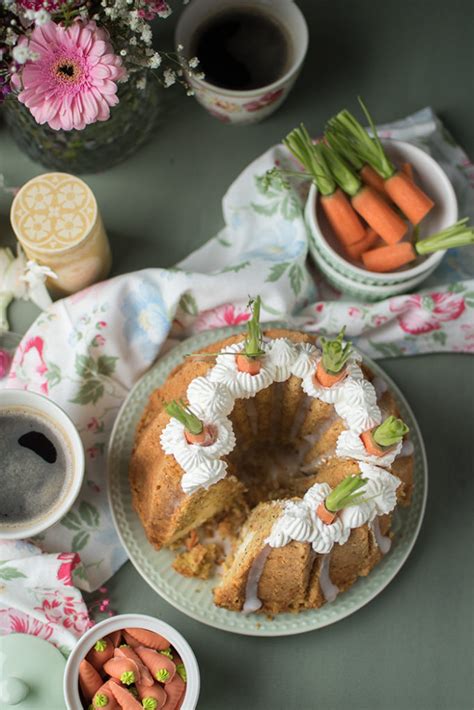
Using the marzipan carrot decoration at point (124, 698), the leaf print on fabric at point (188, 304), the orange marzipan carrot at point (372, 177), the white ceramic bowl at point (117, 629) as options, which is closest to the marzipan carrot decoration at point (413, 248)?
the orange marzipan carrot at point (372, 177)

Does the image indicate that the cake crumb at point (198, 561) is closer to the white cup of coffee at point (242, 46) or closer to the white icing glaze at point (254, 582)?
the white icing glaze at point (254, 582)

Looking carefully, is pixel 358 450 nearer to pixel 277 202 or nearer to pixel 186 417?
pixel 186 417

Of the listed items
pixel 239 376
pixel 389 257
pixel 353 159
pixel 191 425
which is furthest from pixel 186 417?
pixel 353 159

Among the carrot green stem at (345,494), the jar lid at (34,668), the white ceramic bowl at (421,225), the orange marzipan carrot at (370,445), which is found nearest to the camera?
the carrot green stem at (345,494)

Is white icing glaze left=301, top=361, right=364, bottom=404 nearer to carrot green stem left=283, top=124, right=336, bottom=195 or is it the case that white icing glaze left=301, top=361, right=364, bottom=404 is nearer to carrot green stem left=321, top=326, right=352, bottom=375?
carrot green stem left=321, top=326, right=352, bottom=375

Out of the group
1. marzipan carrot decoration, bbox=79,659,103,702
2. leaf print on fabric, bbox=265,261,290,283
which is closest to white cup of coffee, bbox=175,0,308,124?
leaf print on fabric, bbox=265,261,290,283

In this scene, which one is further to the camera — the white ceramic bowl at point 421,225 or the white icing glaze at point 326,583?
the white ceramic bowl at point 421,225

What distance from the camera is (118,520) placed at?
1662 mm

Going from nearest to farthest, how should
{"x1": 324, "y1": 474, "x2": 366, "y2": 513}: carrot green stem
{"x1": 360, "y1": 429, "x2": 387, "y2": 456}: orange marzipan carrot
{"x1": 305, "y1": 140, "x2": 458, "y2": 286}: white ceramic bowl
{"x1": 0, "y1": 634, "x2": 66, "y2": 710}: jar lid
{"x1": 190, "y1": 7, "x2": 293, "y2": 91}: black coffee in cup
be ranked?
{"x1": 324, "y1": 474, "x2": 366, "y2": 513}: carrot green stem
{"x1": 360, "y1": 429, "x2": 387, "y2": 456}: orange marzipan carrot
{"x1": 0, "y1": 634, "x2": 66, "y2": 710}: jar lid
{"x1": 305, "y1": 140, "x2": 458, "y2": 286}: white ceramic bowl
{"x1": 190, "y1": 7, "x2": 293, "y2": 91}: black coffee in cup

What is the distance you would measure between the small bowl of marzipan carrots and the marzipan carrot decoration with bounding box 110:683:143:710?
872 mm

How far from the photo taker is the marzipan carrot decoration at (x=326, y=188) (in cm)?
170

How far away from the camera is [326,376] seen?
1.50m

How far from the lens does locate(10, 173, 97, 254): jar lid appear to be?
162 centimetres

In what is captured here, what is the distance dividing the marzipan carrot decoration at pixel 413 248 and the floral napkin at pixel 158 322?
0.26 ft
